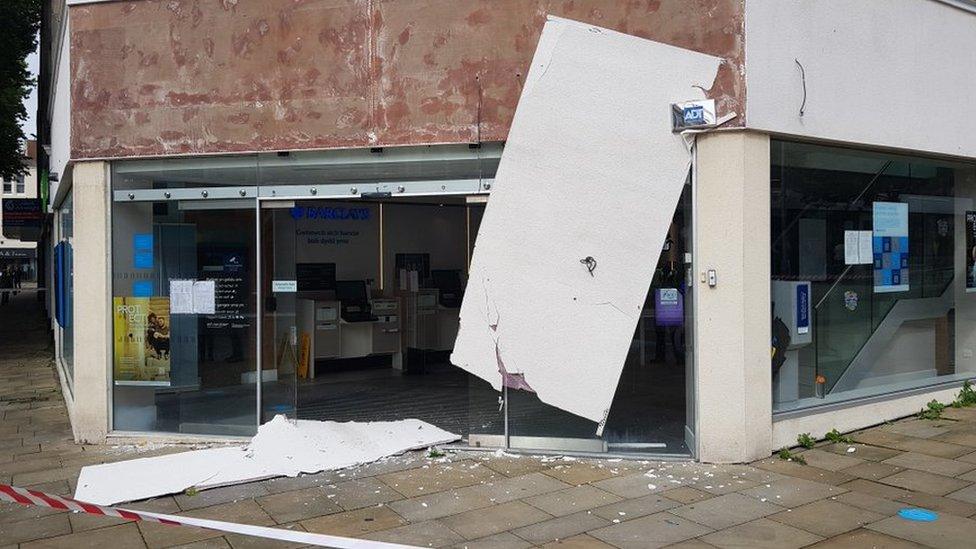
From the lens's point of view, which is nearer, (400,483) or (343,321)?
(400,483)

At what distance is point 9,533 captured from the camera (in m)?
5.72

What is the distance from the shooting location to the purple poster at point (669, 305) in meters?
7.50

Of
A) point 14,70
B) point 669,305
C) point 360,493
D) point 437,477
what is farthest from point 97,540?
point 14,70

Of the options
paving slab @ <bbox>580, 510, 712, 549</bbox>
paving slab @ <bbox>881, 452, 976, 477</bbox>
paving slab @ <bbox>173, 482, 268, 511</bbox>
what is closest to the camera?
paving slab @ <bbox>580, 510, 712, 549</bbox>

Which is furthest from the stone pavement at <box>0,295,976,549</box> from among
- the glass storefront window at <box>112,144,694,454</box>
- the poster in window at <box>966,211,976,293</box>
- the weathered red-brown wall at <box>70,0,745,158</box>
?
the weathered red-brown wall at <box>70,0,745,158</box>

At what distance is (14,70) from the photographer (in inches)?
916

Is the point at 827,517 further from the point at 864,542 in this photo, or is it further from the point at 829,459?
the point at 829,459

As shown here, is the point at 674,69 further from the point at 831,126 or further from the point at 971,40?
the point at 971,40

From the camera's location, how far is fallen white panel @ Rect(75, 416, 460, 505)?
6.72 m

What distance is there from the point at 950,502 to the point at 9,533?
655cm

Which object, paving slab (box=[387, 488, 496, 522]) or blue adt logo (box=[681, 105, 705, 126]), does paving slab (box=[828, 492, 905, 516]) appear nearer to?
paving slab (box=[387, 488, 496, 522])

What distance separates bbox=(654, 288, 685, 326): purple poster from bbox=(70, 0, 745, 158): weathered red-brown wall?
5.38ft

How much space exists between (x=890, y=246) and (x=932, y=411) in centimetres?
180

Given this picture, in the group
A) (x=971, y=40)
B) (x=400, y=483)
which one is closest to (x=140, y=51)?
(x=400, y=483)
